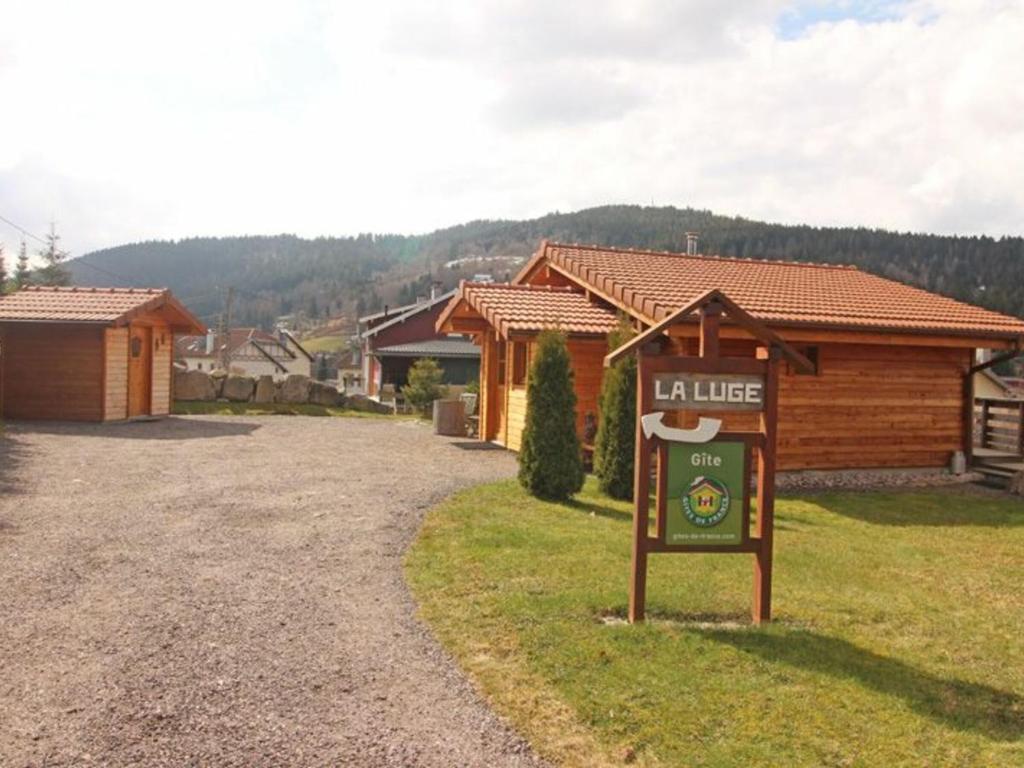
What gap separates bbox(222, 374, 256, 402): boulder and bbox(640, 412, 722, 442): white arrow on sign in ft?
73.8

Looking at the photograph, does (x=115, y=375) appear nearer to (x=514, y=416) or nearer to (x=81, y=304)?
(x=81, y=304)

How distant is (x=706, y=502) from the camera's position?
615cm

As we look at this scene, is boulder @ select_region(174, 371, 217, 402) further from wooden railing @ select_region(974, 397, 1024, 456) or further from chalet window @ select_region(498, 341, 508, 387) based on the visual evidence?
wooden railing @ select_region(974, 397, 1024, 456)

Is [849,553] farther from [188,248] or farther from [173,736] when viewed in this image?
[188,248]

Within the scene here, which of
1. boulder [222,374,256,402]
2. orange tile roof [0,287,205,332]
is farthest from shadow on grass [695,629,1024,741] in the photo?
boulder [222,374,256,402]

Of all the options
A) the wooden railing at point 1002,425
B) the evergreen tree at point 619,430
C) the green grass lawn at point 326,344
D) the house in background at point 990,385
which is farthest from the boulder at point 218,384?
the green grass lawn at point 326,344

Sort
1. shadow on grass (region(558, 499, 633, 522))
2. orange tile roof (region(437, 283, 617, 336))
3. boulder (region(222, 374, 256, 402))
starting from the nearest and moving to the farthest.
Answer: shadow on grass (region(558, 499, 633, 522))
orange tile roof (region(437, 283, 617, 336))
boulder (region(222, 374, 256, 402))

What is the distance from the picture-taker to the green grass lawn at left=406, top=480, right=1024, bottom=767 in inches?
166

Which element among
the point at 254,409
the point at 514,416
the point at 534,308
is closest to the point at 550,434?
the point at 534,308

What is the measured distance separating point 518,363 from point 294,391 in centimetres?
1296

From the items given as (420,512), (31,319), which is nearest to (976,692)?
(420,512)

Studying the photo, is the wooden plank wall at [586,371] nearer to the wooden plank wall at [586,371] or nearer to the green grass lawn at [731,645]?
the wooden plank wall at [586,371]

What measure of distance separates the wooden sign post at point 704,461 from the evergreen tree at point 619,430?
15.6ft

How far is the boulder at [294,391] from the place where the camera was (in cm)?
2708
